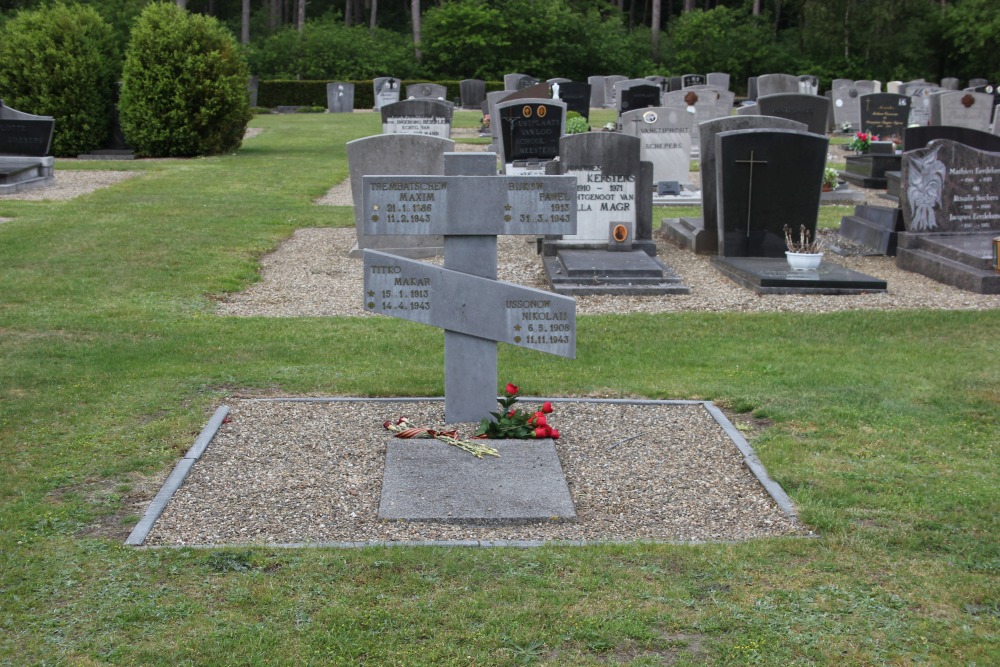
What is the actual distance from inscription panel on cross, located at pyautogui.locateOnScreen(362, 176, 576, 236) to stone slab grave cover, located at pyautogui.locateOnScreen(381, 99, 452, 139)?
14553 mm

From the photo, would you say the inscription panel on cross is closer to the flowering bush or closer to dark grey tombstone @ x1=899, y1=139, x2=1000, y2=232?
the flowering bush

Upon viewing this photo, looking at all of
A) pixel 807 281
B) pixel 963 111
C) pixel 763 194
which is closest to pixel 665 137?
pixel 763 194

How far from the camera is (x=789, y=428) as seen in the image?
679 cm

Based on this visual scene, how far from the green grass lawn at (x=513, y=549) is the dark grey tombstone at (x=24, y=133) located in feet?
28.9

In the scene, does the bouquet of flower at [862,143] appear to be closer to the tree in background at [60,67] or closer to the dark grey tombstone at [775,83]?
the tree in background at [60,67]

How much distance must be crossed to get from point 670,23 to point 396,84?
20.5 m

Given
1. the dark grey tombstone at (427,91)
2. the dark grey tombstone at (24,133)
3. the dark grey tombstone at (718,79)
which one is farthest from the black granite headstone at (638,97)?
the dark grey tombstone at (718,79)

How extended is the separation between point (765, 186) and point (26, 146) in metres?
13.4

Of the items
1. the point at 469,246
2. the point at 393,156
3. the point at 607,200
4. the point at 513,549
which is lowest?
the point at 513,549

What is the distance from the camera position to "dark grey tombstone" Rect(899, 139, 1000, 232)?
12305mm

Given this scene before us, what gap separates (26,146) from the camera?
756 inches

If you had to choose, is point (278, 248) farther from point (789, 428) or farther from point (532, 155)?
point (789, 428)

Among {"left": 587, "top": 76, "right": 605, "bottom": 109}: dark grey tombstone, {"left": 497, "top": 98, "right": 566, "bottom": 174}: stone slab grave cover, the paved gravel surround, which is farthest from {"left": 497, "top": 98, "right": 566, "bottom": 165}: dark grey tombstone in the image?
{"left": 587, "top": 76, "right": 605, "bottom": 109}: dark grey tombstone

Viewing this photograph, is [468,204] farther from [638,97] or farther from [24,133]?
[638,97]
